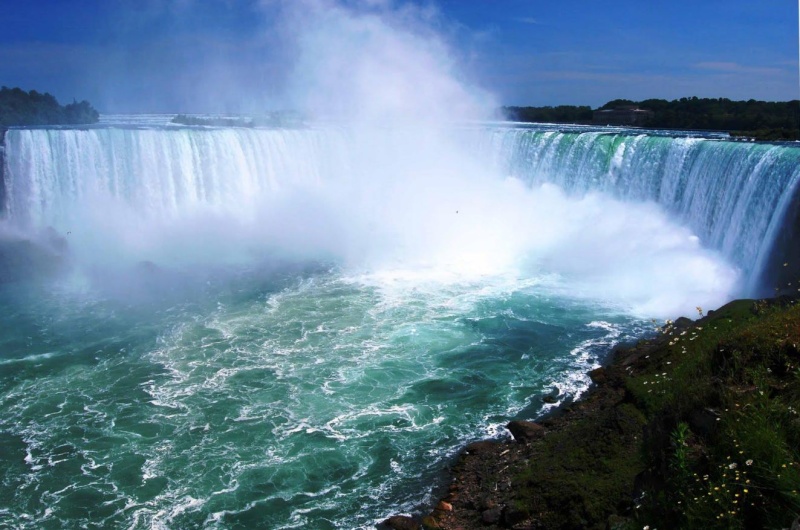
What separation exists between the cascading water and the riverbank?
0.67 meters

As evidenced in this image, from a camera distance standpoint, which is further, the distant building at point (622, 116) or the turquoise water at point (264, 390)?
the distant building at point (622, 116)

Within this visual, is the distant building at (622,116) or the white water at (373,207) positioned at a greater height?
the distant building at (622,116)

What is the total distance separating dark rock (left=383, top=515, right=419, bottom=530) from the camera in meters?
6.00

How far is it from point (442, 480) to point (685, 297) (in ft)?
26.9

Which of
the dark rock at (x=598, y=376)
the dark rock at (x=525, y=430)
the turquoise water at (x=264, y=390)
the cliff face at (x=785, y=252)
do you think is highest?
the cliff face at (x=785, y=252)

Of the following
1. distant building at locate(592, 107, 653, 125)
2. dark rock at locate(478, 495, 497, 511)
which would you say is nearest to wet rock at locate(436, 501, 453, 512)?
dark rock at locate(478, 495, 497, 511)

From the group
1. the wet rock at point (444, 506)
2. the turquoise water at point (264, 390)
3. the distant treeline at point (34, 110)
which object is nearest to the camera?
the wet rock at point (444, 506)

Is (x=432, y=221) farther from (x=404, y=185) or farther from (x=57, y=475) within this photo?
(x=57, y=475)

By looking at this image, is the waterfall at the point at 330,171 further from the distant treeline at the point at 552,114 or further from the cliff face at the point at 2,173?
the distant treeline at the point at 552,114

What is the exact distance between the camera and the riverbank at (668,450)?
3.67m

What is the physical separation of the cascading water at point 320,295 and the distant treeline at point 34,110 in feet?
44.1

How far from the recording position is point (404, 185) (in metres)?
22.3

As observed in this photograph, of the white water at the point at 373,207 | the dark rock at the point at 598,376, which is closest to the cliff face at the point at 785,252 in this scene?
the white water at the point at 373,207

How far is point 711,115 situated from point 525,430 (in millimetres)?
27522
